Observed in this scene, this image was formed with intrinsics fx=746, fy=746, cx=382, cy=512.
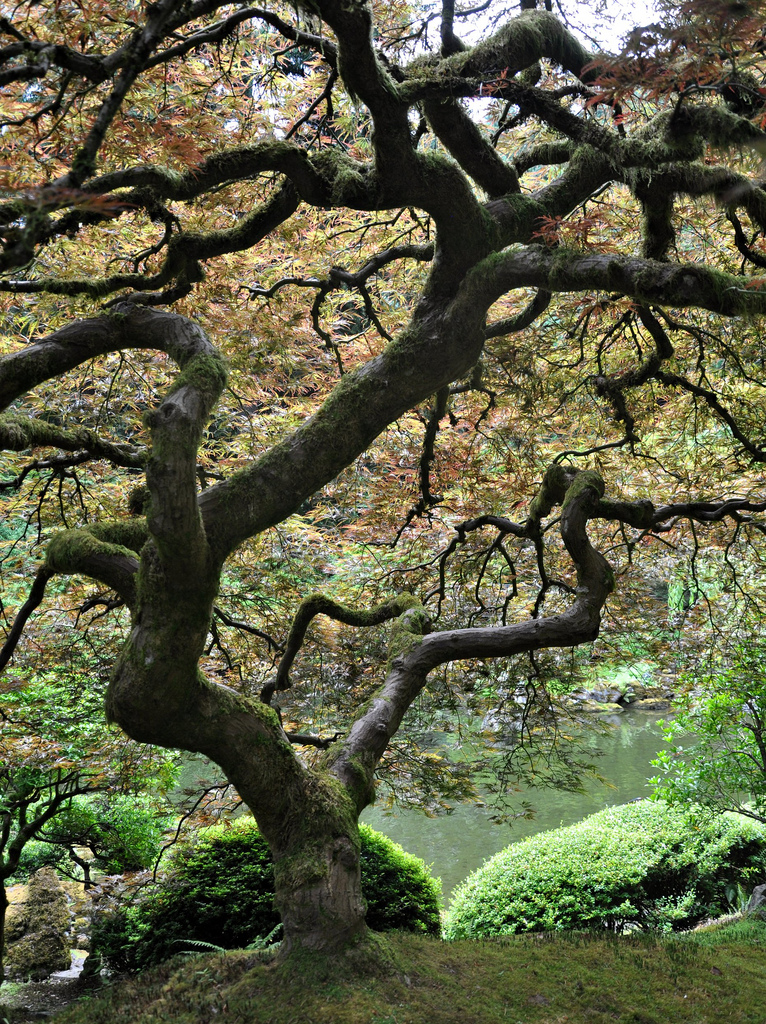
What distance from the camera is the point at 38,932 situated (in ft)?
18.2

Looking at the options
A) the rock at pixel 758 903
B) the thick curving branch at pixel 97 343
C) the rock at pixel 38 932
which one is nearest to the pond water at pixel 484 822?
the rock at pixel 758 903

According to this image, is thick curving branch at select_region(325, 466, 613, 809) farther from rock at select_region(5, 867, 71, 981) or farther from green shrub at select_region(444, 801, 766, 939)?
rock at select_region(5, 867, 71, 981)

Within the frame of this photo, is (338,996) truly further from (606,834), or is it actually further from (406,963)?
(606,834)

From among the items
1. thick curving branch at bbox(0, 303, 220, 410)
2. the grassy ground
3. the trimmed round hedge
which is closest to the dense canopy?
thick curving branch at bbox(0, 303, 220, 410)

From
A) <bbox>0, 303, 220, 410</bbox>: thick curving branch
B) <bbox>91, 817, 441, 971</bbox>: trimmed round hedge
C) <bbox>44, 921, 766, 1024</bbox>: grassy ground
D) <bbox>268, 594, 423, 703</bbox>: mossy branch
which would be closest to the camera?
<bbox>0, 303, 220, 410</bbox>: thick curving branch

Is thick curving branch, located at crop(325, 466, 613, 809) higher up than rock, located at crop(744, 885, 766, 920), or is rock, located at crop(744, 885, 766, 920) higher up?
thick curving branch, located at crop(325, 466, 613, 809)

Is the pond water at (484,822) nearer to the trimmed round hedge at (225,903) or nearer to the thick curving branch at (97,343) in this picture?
the trimmed round hedge at (225,903)

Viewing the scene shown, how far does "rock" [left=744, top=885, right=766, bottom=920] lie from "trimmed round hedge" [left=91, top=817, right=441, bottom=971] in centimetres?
221

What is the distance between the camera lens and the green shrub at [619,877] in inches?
213

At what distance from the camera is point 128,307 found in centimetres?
288

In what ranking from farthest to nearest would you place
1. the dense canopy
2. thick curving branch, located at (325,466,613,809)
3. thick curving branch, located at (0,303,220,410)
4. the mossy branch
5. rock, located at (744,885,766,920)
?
rock, located at (744,885,766,920) → the mossy branch → thick curving branch, located at (325,466,613,809) → thick curving branch, located at (0,303,220,410) → the dense canopy

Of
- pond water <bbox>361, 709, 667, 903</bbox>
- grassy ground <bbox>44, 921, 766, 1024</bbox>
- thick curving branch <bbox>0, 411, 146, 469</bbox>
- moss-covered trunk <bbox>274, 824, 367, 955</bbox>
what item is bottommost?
grassy ground <bbox>44, 921, 766, 1024</bbox>

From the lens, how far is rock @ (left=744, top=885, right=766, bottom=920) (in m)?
5.10

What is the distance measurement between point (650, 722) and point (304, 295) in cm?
1081
